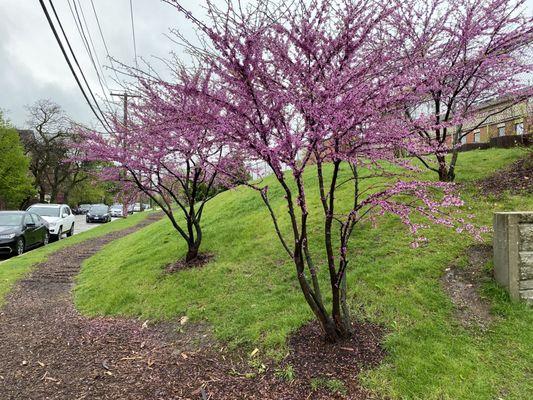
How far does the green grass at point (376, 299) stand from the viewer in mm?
3205

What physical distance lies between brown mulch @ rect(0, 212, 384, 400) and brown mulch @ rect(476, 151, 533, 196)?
4.61m

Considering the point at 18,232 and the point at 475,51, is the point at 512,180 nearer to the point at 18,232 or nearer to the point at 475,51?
the point at 475,51

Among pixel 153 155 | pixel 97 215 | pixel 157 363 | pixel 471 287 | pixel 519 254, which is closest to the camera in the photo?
pixel 157 363

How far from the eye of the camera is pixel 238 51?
3176 mm

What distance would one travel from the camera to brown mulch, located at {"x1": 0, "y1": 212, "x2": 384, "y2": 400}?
11.1 feet

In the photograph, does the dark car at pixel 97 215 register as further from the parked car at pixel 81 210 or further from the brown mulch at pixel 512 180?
the parked car at pixel 81 210

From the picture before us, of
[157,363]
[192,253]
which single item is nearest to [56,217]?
[192,253]

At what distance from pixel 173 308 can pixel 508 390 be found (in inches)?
154

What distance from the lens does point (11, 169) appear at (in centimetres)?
3086

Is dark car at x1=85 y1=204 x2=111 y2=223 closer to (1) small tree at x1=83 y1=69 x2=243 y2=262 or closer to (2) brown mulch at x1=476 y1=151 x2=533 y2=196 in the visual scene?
(1) small tree at x1=83 y1=69 x2=243 y2=262

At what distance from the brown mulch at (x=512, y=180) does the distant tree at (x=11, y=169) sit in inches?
1321

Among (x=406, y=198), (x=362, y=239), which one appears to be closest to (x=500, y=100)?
(x=406, y=198)

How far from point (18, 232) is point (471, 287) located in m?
12.9

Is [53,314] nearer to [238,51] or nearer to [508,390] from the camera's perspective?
[238,51]
